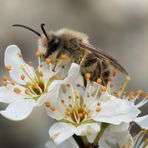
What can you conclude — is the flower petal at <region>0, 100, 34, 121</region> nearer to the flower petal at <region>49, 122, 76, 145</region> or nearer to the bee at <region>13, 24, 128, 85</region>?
the flower petal at <region>49, 122, 76, 145</region>

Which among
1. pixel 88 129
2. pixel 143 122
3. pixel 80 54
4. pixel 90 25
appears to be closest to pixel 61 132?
pixel 88 129

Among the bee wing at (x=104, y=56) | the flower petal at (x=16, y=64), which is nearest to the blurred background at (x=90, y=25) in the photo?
the flower petal at (x=16, y=64)

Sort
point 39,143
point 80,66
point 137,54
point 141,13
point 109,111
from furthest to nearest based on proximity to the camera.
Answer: point 141,13 → point 137,54 → point 39,143 → point 80,66 → point 109,111

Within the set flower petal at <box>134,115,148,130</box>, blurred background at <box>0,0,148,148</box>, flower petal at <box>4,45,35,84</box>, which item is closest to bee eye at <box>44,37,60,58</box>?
flower petal at <box>4,45,35,84</box>

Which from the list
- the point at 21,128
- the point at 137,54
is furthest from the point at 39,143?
the point at 137,54

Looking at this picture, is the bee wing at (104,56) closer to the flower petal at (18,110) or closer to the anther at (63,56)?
the anther at (63,56)

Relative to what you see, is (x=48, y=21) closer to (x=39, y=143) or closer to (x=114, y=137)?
(x=39, y=143)
